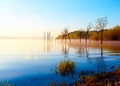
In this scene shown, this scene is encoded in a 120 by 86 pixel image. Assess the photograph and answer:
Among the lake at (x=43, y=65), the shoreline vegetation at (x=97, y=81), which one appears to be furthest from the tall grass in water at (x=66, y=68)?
the shoreline vegetation at (x=97, y=81)

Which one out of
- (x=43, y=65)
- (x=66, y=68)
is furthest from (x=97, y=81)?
(x=43, y=65)

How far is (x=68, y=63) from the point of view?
19.3 meters

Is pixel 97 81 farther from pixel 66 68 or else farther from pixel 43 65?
pixel 43 65

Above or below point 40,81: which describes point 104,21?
above

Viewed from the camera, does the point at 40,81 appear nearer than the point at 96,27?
Yes

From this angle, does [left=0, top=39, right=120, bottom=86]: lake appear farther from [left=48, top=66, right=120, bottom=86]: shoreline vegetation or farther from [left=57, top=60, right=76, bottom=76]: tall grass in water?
[left=48, top=66, right=120, bottom=86]: shoreline vegetation

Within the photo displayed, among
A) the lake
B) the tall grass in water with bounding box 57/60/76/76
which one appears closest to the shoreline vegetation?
the lake

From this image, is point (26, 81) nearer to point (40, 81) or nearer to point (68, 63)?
point (40, 81)

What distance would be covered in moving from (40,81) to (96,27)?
95.8 metres

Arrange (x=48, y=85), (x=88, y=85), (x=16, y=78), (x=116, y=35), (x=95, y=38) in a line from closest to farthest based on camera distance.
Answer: (x=88, y=85)
(x=48, y=85)
(x=16, y=78)
(x=116, y=35)
(x=95, y=38)

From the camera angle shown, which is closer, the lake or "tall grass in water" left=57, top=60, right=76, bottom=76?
the lake

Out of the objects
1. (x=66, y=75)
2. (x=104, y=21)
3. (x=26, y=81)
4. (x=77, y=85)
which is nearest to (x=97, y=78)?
(x=77, y=85)

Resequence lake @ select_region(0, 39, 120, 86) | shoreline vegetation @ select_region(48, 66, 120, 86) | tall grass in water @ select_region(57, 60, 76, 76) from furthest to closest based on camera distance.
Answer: tall grass in water @ select_region(57, 60, 76, 76), lake @ select_region(0, 39, 120, 86), shoreline vegetation @ select_region(48, 66, 120, 86)

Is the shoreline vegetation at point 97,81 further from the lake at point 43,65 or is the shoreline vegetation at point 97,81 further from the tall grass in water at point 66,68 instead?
the tall grass in water at point 66,68
